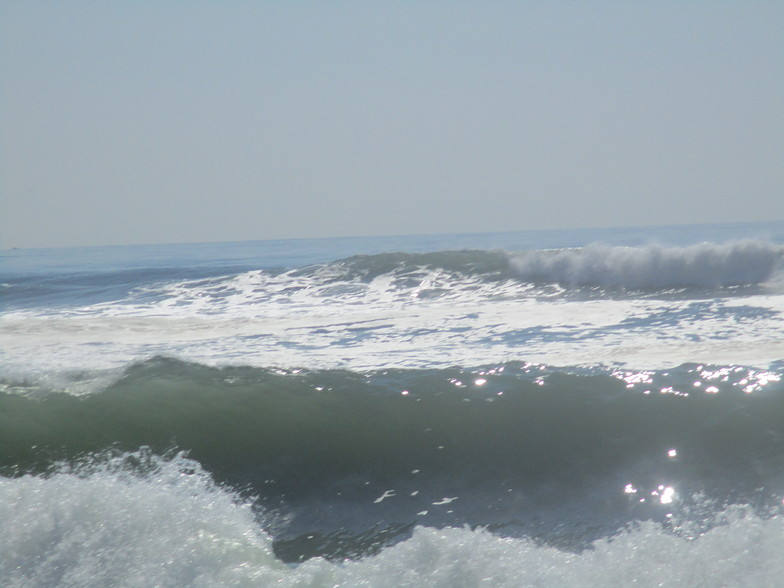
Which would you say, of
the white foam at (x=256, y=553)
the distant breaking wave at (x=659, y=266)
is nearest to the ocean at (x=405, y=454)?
the white foam at (x=256, y=553)

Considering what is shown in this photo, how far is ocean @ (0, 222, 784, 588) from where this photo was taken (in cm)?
293

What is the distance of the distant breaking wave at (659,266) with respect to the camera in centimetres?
1220

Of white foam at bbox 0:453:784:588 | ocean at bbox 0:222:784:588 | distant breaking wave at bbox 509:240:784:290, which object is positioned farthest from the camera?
distant breaking wave at bbox 509:240:784:290

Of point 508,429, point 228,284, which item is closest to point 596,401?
point 508,429

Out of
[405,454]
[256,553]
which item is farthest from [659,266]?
[256,553]

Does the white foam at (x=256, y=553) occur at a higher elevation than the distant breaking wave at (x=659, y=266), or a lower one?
lower

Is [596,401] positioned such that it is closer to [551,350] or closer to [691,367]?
[691,367]

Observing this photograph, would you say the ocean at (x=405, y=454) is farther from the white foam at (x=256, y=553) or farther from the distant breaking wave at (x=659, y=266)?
the distant breaking wave at (x=659, y=266)

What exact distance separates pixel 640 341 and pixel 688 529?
3.73 m

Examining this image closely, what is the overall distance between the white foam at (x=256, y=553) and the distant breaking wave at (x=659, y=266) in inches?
379

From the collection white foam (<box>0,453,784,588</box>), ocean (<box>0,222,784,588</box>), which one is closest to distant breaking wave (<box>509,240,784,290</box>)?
ocean (<box>0,222,784,588</box>)

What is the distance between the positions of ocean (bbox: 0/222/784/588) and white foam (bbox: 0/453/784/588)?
1cm

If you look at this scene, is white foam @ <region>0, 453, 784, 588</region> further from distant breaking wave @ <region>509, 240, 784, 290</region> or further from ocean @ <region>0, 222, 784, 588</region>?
distant breaking wave @ <region>509, 240, 784, 290</region>

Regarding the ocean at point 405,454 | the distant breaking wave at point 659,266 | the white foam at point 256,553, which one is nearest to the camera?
the white foam at point 256,553
